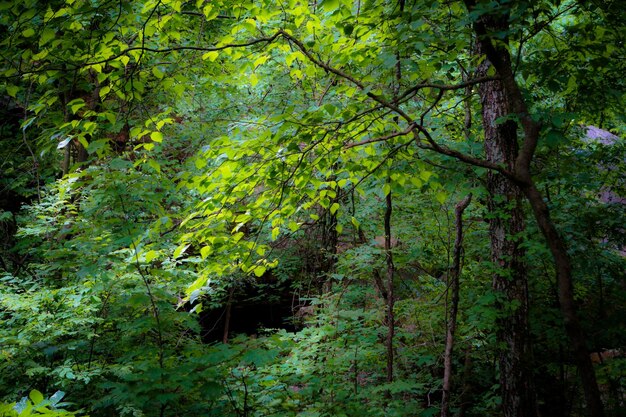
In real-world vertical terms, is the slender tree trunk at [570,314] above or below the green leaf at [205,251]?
below

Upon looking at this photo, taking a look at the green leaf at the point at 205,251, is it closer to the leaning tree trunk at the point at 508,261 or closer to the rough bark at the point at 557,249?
the rough bark at the point at 557,249

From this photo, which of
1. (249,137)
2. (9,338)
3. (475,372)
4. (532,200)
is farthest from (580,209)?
(9,338)

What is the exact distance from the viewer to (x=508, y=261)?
3656 millimetres

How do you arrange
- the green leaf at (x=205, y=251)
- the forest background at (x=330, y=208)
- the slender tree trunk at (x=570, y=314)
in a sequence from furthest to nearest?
the green leaf at (x=205, y=251)
the forest background at (x=330, y=208)
the slender tree trunk at (x=570, y=314)

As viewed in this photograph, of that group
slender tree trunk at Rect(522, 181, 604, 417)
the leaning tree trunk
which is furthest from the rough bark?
the leaning tree trunk

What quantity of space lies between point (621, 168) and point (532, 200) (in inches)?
160

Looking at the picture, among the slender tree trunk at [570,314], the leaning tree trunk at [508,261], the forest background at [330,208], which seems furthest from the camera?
the leaning tree trunk at [508,261]

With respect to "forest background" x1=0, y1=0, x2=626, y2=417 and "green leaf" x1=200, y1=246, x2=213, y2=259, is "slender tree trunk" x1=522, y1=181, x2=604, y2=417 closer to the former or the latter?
"forest background" x1=0, y1=0, x2=626, y2=417

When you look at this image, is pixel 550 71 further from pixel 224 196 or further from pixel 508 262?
pixel 224 196

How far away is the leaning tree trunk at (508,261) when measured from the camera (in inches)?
138

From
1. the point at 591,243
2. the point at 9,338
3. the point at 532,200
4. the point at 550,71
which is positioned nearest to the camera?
the point at 532,200

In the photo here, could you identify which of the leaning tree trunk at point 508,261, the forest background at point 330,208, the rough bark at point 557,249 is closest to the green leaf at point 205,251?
the forest background at point 330,208

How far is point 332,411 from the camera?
3.69 meters

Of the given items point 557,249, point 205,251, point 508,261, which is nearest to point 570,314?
point 557,249
